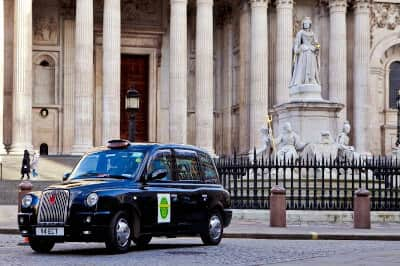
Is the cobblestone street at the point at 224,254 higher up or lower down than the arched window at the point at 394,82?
lower down

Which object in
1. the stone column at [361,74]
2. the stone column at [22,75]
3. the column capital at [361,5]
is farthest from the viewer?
the column capital at [361,5]

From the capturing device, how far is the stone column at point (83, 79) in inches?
2056

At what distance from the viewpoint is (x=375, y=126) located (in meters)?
63.0

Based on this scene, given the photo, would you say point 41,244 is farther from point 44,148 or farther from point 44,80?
point 44,80

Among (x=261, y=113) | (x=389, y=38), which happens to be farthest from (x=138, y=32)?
(x=389, y=38)

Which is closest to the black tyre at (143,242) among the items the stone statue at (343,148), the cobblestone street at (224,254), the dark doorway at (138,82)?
the cobblestone street at (224,254)

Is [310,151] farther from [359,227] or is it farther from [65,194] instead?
[65,194]

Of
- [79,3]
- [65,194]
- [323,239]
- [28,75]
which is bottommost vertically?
[323,239]

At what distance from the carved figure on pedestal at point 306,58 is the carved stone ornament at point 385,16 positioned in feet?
99.5

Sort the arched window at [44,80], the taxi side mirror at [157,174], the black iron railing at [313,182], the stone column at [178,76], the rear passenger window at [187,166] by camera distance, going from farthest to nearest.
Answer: the arched window at [44,80] < the stone column at [178,76] < the black iron railing at [313,182] < the rear passenger window at [187,166] < the taxi side mirror at [157,174]

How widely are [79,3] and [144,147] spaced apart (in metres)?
35.1

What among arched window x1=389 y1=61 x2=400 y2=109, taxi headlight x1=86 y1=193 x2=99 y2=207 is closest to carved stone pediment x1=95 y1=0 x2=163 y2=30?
arched window x1=389 y1=61 x2=400 y2=109

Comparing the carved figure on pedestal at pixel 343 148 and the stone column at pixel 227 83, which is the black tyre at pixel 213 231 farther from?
the stone column at pixel 227 83

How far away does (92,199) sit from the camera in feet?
55.8
